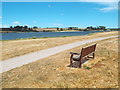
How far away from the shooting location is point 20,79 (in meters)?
4.96

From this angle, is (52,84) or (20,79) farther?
(20,79)

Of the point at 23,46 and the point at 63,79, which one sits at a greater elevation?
the point at 23,46

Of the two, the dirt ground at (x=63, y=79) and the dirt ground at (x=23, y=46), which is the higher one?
the dirt ground at (x=23, y=46)

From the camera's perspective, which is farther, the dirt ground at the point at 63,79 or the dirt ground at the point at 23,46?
the dirt ground at the point at 23,46

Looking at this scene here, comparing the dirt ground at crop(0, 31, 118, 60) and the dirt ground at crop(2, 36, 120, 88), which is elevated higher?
the dirt ground at crop(0, 31, 118, 60)

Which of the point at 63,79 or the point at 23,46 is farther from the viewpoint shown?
the point at 23,46

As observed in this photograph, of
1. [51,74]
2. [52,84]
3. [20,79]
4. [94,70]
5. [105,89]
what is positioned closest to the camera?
[105,89]

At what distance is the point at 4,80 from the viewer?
4961 millimetres

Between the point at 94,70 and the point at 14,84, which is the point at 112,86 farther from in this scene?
the point at 14,84

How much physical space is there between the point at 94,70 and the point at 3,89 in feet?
11.2

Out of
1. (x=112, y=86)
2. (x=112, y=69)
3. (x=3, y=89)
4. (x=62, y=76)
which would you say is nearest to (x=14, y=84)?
(x=3, y=89)

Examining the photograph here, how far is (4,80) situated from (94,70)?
11.2ft

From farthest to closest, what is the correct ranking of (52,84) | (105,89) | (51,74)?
(51,74)
(52,84)
(105,89)

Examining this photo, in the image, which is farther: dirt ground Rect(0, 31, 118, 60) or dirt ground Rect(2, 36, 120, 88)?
dirt ground Rect(0, 31, 118, 60)
